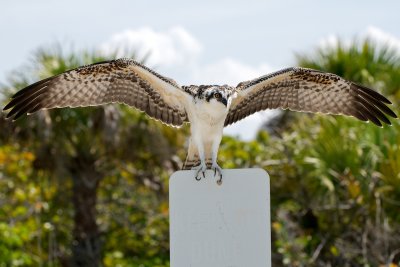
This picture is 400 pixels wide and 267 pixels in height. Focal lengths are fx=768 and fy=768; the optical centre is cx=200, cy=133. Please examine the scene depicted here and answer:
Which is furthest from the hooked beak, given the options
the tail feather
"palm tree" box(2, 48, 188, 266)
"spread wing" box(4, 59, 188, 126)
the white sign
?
"palm tree" box(2, 48, 188, 266)

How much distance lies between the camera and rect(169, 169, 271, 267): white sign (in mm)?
3088

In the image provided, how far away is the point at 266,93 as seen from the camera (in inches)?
249

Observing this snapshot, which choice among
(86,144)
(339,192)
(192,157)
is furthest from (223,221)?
(86,144)

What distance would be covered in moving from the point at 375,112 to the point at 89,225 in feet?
19.3

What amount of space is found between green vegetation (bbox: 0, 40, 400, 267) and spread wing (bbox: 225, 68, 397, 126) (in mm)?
2146

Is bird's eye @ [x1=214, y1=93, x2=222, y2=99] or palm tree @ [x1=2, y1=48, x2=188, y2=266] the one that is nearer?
bird's eye @ [x1=214, y1=93, x2=222, y2=99]

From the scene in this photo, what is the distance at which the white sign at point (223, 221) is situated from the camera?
3088mm

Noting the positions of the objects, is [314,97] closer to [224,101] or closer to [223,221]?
[224,101]

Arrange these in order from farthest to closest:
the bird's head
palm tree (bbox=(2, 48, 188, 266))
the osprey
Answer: palm tree (bbox=(2, 48, 188, 266))
the osprey
the bird's head

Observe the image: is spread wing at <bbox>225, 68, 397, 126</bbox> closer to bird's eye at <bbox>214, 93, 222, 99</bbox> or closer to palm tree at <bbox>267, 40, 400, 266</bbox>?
bird's eye at <bbox>214, 93, 222, 99</bbox>

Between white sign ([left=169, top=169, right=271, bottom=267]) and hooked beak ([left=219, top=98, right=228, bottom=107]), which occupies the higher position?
hooked beak ([left=219, top=98, right=228, bottom=107])

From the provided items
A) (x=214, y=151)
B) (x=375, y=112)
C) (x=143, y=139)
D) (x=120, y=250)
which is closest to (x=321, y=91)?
(x=375, y=112)

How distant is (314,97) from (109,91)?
1729 mm

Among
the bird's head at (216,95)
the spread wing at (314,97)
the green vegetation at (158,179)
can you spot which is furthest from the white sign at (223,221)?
the green vegetation at (158,179)
